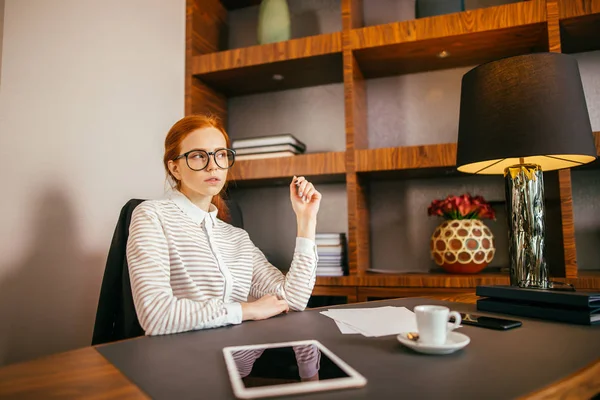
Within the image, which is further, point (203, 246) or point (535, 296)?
point (203, 246)

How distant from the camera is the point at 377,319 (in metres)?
1.00

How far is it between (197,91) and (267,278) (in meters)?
1.42

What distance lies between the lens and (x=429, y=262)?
Result: 2.33m

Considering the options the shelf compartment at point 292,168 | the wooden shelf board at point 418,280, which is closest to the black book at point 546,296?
the wooden shelf board at point 418,280

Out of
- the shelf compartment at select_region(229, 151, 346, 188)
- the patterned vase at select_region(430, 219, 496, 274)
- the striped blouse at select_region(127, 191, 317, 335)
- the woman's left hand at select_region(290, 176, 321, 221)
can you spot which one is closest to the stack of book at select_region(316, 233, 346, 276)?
the shelf compartment at select_region(229, 151, 346, 188)

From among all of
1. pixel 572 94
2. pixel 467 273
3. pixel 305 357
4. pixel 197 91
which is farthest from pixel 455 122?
pixel 305 357

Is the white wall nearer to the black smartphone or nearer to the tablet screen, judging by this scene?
the tablet screen

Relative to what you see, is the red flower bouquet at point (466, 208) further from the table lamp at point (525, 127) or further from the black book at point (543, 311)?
the black book at point (543, 311)

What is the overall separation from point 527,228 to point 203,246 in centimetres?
102

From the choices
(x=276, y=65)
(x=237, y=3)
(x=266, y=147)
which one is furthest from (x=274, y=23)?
(x=266, y=147)

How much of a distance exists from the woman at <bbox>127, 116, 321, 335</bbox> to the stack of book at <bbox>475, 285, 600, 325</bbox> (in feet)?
1.81

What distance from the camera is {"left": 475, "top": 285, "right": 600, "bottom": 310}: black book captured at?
0.93 m

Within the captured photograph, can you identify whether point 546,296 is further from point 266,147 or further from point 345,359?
point 266,147

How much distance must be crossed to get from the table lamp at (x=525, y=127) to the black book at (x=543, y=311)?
0.92 feet
